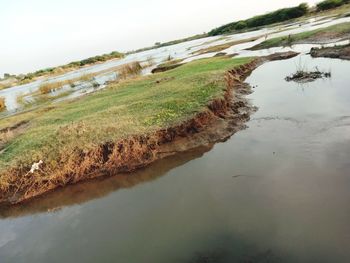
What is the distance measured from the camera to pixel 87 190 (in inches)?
442

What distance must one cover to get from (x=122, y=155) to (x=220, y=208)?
4955 millimetres

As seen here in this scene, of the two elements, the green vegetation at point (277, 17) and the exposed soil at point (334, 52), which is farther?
the green vegetation at point (277, 17)

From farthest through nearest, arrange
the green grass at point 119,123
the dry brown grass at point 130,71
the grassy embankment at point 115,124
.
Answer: the dry brown grass at point 130,71 < the green grass at point 119,123 < the grassy embankment at point 115,124

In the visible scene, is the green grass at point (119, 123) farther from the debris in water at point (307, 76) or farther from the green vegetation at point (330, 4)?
the green vegetation at point (330, 4)

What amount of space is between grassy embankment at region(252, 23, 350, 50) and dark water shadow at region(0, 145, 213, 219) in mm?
25133

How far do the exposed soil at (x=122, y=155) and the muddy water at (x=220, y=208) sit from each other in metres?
0.53

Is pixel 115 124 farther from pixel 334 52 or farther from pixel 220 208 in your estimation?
pixel 334 52

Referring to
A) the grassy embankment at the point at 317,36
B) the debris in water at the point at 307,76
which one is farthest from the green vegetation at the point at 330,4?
the debris in water at the point at 307,76

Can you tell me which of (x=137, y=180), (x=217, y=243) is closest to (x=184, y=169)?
(x=137, y=180)

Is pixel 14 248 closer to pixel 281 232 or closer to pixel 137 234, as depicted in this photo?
pixel 137 234

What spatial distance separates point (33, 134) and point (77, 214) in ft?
25.1

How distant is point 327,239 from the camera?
6.68 metres

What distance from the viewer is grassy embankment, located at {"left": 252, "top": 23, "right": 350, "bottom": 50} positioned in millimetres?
Result: 31159

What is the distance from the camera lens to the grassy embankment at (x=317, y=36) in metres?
31.2
